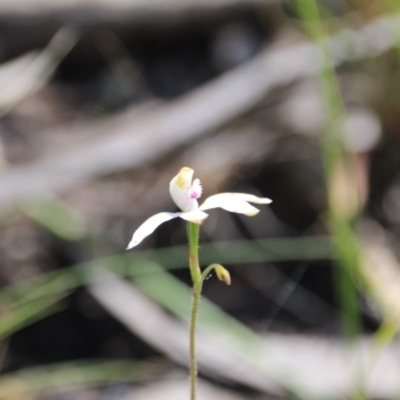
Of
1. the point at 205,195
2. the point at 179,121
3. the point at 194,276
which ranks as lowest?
the point at 194,276

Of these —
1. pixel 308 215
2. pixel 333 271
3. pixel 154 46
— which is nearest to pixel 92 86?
pixel 154 46

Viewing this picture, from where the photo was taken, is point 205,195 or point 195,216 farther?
point 205,195

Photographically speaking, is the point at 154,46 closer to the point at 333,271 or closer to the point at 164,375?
the point at 333,271

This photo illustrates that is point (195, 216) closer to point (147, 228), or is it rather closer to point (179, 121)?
point (147, 228)

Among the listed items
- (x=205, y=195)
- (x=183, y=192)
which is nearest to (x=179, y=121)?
(x=205, y=195)

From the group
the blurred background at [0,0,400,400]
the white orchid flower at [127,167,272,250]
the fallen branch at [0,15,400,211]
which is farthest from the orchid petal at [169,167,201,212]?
the fallen branch at [0,15,400,211]

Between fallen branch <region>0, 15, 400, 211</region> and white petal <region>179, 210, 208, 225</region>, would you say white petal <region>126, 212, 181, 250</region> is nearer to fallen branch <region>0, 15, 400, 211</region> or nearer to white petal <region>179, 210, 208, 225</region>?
white petal <region>179, 210, 208, 225</region>

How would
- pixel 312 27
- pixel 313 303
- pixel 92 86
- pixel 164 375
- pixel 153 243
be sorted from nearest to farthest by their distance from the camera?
pixel 312 27, pixel 164 375, pixel 313 303, pixel 153 243, pixel 92 86
